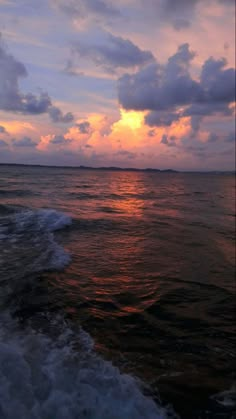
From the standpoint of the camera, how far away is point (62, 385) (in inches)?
147

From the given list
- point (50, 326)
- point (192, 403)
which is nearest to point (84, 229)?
point (50, 326)

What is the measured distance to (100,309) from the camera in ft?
19.2

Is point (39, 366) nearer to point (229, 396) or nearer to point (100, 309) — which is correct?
point (100, 309)

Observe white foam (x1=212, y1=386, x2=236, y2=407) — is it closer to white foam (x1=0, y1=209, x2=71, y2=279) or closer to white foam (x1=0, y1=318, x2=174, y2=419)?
white foam (x1=0, y1=318, x2=174, y2=419)

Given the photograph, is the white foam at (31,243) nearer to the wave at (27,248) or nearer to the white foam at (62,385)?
the wave at (27,248)

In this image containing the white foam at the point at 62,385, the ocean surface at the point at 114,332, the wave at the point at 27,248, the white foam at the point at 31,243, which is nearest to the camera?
the white foam at the point at 62,385

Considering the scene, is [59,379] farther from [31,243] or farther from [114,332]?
[31,243]

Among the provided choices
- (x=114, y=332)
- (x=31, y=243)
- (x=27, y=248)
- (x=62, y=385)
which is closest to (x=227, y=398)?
(x=114, y=332)

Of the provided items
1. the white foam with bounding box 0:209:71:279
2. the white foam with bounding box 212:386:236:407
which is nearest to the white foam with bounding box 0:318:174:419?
the white foam with bounding box 212:386:236:407

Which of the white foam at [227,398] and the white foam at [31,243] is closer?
the white foam at [227,398]

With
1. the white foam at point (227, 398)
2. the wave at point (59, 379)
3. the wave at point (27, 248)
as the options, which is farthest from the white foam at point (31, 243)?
the white foam at point (227, 398)

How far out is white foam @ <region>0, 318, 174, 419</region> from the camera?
11.1ft

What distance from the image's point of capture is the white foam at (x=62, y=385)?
3375 millimetres

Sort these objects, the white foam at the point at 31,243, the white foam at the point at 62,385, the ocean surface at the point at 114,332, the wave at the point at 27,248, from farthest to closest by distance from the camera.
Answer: the white foam at the point at 31,243, the wave at the point at 27,248, the ocean surface at the point at 114,332, the white foam at the point at 62,385
